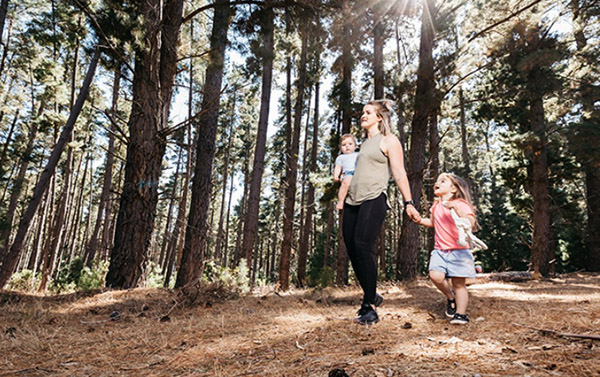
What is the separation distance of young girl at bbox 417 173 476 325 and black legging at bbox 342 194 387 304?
46 cm

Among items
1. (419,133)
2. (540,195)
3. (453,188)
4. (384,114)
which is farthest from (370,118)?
(540,195)

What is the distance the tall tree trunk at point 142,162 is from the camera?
5.01 metres

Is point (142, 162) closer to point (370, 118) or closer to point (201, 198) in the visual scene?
point (201, 198)

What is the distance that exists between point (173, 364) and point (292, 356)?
0.80m

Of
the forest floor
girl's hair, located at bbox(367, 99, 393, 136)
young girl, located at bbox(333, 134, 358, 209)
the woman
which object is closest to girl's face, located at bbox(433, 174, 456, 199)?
the woman

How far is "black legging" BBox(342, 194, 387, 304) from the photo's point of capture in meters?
2.94

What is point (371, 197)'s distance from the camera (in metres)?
3.02

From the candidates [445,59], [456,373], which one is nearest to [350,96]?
[445,59]

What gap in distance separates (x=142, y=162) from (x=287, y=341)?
391 cm

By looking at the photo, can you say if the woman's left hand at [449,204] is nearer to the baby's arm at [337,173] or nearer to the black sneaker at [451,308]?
the black sneaker at [451,308]

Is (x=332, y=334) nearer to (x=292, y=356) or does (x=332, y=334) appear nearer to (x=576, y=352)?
(x=292, y=356)

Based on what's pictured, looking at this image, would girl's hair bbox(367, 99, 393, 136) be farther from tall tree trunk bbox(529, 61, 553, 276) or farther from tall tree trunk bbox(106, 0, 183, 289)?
tall tree trunk bbox(529, 61, 553, 276)

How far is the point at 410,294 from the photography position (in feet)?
17.7

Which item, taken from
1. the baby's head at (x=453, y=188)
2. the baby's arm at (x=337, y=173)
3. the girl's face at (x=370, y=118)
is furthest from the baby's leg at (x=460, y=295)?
the girl's face at (x=370, y=118)
